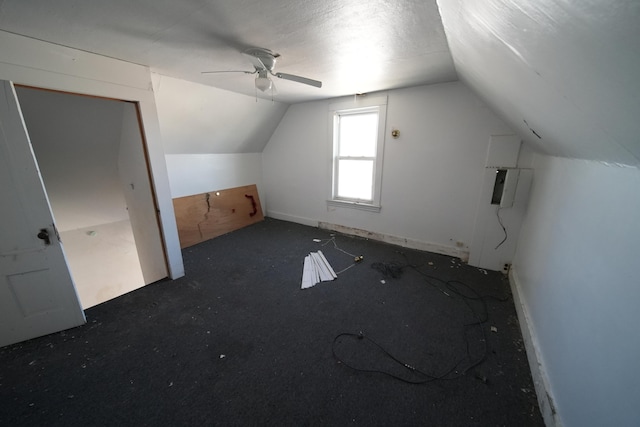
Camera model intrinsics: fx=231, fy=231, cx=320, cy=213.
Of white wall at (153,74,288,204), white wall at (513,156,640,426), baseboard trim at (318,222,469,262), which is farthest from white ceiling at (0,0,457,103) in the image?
baseboard trim at (318,222,469,262)

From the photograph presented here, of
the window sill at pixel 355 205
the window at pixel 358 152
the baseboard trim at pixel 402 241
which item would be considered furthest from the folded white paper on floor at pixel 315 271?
the window at pixel 358 152

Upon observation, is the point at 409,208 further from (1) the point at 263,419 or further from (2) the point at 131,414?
(2) the point at 131,414

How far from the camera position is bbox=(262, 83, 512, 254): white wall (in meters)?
2.86

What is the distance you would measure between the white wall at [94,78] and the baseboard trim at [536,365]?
331cm

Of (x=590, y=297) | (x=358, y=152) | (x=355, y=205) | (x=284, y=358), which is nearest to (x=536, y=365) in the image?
(x=590, y=297)

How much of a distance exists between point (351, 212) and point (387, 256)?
1041 mm

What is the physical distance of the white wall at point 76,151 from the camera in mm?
2205

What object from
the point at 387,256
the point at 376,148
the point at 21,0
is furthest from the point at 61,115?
the point at 387,256

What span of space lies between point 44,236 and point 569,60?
3187 mm

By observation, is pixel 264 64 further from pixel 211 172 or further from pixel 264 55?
pixel 211 172

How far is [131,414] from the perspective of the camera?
1.35 m

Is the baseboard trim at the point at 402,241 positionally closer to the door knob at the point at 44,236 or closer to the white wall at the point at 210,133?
the white wall at the point at 210,133

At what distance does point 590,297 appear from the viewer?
111cm

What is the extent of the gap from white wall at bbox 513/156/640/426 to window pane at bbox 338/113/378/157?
7.27 feet
